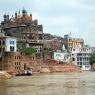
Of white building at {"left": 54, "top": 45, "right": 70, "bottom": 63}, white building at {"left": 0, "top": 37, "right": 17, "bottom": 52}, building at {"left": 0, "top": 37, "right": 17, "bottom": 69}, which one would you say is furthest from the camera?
white building at {"left": 54, "top": 45, "right": 70, "bottom": 63}

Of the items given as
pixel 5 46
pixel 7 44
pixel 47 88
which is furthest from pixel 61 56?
pixel 47 88

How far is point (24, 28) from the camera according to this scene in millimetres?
115000


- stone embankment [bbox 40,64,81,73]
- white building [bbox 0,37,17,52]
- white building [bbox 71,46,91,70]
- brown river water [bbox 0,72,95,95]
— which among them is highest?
white building [bbox 0,37,17,52]

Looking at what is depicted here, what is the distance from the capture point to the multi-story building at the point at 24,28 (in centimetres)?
11204

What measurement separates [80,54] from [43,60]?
834 inches

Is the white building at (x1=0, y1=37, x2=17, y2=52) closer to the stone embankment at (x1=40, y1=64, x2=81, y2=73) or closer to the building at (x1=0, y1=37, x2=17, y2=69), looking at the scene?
the building at (x1=0, y1=37, x2=17, y2=69)

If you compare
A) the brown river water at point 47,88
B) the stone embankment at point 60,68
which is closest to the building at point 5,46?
the stone embankment at point 60,68

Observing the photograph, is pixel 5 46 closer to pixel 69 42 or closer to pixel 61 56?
→ pixel 61 56

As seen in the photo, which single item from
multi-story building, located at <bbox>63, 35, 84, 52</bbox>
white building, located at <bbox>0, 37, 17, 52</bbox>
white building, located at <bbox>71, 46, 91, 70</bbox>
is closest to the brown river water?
white building, located at <bbox>0, 37, 17, 52</bbox>

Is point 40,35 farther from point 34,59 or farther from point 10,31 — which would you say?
point 34,59

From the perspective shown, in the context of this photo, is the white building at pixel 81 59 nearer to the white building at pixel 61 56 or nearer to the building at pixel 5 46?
the white building at pixel 61 56

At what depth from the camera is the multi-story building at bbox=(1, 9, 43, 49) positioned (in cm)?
11204

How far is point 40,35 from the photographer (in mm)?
119938

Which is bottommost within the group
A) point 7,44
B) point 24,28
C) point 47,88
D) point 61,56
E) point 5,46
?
point 47,88
